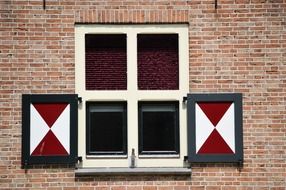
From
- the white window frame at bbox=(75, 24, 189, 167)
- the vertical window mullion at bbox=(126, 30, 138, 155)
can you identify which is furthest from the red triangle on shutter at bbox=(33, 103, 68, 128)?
the vertical window mullion at bbox=(126, 30, 138, 155)

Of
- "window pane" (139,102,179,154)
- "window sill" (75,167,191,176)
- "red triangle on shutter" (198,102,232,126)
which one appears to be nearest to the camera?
"window sill" (75,167,191,176)

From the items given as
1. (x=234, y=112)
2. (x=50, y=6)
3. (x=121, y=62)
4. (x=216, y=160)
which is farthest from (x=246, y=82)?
(x=50, y=6)

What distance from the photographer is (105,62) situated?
24.0 feet

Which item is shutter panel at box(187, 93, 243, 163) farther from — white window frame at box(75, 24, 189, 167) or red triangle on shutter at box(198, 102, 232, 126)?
white window frame at box(75, 24, 189, 167)

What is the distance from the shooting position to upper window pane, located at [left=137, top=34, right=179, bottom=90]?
7301 mm

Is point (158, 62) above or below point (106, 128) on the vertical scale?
above

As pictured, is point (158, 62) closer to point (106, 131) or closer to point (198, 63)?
point (198, 63)

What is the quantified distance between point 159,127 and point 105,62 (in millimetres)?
1167

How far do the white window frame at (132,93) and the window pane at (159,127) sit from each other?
0.08 m

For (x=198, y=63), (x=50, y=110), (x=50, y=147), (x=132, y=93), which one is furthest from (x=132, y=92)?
(x=50, y=147)

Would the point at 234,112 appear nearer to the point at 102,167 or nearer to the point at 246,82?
the point at 246,82

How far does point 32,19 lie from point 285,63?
3.51 metres

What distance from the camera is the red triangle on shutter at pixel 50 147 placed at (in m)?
7.06

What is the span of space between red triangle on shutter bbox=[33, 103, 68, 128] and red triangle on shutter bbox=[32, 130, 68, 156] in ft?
0.53
